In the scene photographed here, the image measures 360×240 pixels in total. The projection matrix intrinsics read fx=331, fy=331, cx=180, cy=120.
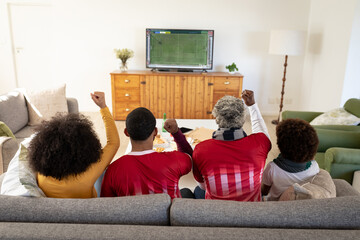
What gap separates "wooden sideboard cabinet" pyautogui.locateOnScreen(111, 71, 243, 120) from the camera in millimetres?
5238

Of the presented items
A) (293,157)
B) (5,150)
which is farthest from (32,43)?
(293,157)

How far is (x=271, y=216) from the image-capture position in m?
1.30

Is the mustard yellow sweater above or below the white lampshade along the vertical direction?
below

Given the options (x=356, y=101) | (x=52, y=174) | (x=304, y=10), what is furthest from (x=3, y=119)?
(x=304, y=10)

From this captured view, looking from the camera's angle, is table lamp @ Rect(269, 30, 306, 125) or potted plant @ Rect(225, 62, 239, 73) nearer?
table lamp @ Rect(269, 30, 306, 125)

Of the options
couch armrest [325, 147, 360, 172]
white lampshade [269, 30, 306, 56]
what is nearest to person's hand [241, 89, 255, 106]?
couch armrest [325, 147, 360, 172]

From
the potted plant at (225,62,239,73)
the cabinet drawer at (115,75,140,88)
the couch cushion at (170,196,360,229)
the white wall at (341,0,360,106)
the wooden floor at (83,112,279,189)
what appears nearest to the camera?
the couch cushion at (170,196,360,229)

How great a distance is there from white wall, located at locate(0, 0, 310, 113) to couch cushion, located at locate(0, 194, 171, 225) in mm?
4503

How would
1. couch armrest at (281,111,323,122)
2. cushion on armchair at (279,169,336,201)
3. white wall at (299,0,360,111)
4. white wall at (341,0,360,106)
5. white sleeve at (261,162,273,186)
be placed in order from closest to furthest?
cushion on armchair at (279,169,336,201) < white sleeve at (261,162,273,186) < couch armrest at (281,111,323,122) < white wall at (341,0,360,106) < white wall at (299,0,360,111)

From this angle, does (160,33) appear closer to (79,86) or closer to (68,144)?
(79,86)

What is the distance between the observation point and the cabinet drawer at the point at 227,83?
5.28 metres

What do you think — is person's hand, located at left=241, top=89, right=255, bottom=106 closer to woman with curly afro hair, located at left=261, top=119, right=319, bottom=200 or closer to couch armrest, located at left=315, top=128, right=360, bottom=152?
woman with curly afro hair, located at left=261, top=119, right=319, bottom=200

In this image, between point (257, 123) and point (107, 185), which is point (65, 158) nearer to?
point (107, 185)

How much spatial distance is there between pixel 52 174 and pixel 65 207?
0.65ft
